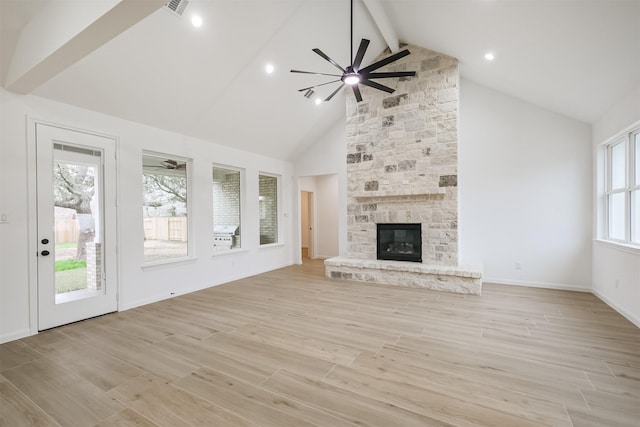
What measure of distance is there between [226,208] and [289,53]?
314cm

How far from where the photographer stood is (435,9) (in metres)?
3.95

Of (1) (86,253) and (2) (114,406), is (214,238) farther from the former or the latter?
(2) (114,406)

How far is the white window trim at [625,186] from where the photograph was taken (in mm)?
3646

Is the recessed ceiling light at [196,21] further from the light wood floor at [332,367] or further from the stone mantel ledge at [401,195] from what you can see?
the stone mantel ledge at [401,195]

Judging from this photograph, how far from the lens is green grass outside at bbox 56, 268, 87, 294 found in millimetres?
3570

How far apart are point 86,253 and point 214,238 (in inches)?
84.4

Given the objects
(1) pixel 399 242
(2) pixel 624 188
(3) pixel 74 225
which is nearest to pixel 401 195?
(1) pixel 399 242

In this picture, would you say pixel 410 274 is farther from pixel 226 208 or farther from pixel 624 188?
pixel 226 208

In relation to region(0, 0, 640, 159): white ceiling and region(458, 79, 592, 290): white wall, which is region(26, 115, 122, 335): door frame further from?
region(458, 79, 592, 290): white wall

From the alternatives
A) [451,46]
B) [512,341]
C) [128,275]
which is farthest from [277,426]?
[451,46]

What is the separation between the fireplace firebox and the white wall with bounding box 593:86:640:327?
2.60 m

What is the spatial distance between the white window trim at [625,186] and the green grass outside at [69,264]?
21.7ft

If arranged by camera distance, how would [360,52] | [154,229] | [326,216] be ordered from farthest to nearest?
1. [326,216]
2. [154,229]
3. [360,52]

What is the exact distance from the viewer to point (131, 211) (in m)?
4.25
